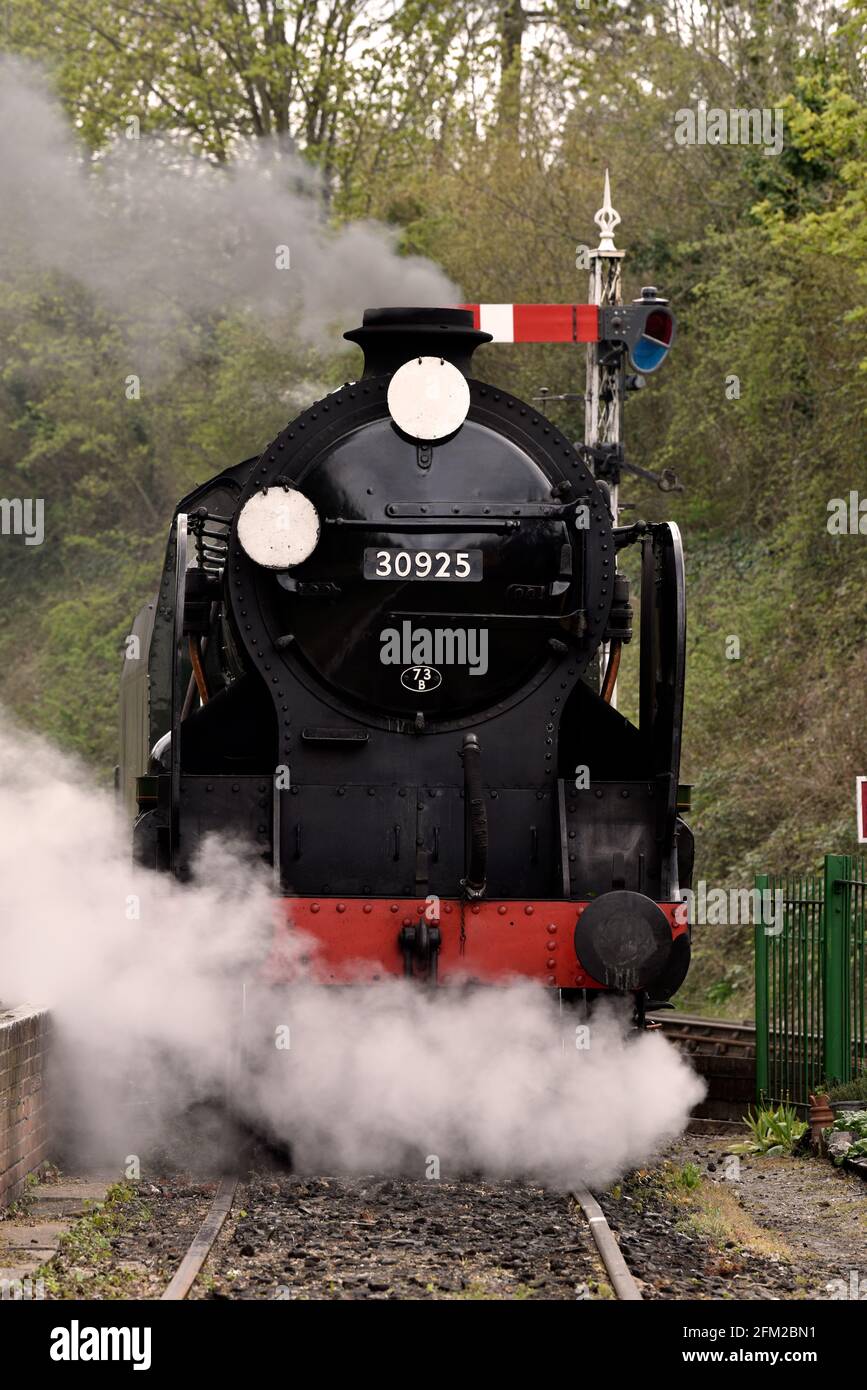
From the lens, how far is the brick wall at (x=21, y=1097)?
22.1ft

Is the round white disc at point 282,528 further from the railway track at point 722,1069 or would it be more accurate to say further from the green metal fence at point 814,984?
the railway track at point 722,1069

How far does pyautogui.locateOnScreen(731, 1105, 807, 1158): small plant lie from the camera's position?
895 cm

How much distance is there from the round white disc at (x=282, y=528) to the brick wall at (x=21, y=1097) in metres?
2.08

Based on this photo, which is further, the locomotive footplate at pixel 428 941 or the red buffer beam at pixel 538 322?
the red buffer beam at pixel 538 322

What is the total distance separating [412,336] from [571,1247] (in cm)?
376

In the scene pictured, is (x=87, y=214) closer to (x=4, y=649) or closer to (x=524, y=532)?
(x=524, y=532)

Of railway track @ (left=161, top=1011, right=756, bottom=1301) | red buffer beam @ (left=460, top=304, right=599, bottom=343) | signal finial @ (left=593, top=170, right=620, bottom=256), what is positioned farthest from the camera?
signal finial @ (left=593, top=170, right=620, bottom=256)

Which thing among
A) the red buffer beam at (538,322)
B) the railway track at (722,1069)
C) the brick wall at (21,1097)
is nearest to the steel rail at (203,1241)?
the brick wall at (21,1097)

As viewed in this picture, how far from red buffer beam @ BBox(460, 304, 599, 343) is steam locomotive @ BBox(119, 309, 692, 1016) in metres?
2.67

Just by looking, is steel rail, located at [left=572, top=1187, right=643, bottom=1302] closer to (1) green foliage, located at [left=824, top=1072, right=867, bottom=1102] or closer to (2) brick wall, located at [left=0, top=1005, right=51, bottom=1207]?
(2) brick wall, located at [left=0, top=1005, right=51, bottom=1207]

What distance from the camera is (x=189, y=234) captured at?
15.3 metres

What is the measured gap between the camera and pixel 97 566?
33.4 metres

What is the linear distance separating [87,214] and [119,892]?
7757 millimetres

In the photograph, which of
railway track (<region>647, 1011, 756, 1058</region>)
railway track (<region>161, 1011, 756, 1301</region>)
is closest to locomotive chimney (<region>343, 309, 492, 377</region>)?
railway track (<region>161, 1011, 756, 1301</region>)
